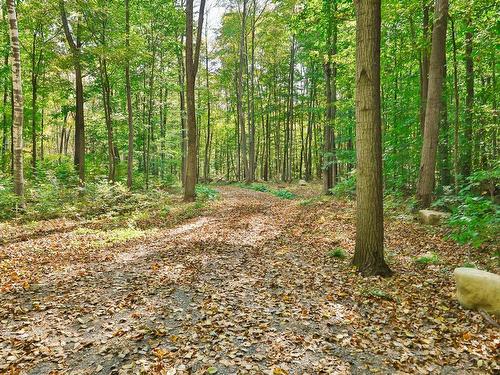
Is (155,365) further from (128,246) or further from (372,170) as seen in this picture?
(128,246)

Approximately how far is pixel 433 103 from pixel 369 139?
608 cm

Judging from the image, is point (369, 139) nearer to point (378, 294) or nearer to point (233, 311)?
point (378, 294)

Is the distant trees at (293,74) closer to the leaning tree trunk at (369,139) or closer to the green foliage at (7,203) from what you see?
the leaning tree trunk at (369,139)

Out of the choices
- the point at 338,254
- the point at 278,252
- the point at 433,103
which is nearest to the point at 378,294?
the point at 338,254

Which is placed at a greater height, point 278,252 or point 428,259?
point 428,259

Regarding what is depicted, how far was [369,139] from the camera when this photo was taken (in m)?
6.13

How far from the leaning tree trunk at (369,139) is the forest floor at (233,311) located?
0.62 meters

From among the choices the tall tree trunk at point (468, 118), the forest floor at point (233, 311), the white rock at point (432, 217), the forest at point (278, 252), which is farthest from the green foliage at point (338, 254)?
the tall tree trunk at point (468, 118)

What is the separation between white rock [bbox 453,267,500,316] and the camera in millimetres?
4797

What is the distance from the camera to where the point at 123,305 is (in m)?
5.38

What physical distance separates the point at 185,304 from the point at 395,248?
17.9ft

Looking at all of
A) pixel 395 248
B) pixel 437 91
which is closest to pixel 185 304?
pixel 395 248

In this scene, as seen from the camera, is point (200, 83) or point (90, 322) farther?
point (200, 83)

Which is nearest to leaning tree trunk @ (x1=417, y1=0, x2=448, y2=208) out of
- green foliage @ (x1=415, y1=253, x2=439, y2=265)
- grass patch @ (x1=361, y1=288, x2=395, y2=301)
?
green foliage @ (x1=415, y1=253, x2=439, y2=265)
